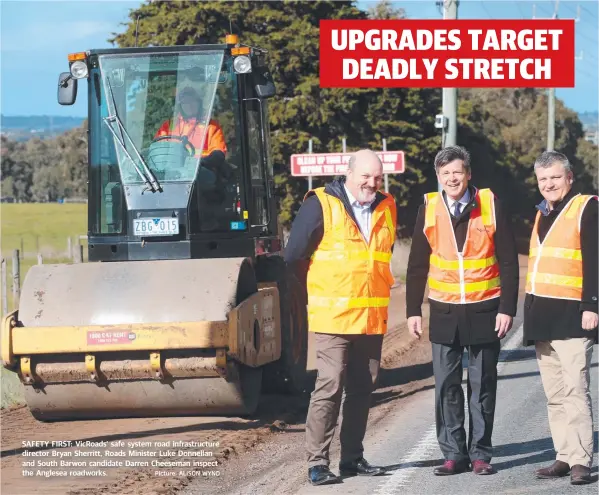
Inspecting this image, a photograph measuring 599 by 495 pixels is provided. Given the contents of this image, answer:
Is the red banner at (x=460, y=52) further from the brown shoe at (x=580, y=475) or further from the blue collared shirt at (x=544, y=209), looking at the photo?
→ the brown shoe at (x=580, y=475)

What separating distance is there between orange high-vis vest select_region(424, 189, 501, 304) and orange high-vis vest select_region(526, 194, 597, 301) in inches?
13.2

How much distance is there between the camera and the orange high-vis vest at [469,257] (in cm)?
783

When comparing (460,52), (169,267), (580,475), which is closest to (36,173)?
(460,52)

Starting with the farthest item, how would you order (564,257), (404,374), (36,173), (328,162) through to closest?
(36,173)
(328,162)
(404,374)
(564,257)

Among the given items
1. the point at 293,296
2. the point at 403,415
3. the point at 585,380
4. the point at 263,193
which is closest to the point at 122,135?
the point at 263,193

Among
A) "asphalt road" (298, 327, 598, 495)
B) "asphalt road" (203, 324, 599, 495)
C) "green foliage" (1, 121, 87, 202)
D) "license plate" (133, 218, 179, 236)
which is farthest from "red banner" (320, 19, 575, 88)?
"green foliage" (1, 121, 87, 202)

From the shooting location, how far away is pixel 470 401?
7871mm

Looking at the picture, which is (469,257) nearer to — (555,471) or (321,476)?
(555,471)

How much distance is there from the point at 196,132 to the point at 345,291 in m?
3.85

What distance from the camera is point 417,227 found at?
26.4 feet

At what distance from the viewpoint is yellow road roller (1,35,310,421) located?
958cm

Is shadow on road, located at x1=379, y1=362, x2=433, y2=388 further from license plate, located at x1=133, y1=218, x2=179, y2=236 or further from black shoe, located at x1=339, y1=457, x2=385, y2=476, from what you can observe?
black shoe, located at x1=339, y1=457, x2=385, y2=476

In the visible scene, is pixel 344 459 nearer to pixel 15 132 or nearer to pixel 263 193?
pixel 263 193

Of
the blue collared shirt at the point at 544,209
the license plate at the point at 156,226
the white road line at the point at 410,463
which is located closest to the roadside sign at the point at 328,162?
the license plate at the point at 156,226
